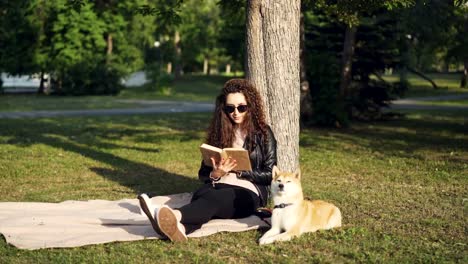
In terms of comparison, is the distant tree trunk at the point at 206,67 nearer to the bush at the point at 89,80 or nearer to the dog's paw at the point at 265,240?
the bush at the point at 89,80

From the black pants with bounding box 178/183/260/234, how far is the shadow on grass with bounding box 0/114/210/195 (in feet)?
8.92

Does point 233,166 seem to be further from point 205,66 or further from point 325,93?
point 205,66

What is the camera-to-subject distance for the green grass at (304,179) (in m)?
5.82

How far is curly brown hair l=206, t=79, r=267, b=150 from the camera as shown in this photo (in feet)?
23.3

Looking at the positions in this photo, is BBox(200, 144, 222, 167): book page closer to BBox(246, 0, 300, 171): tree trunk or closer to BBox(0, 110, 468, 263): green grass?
BBox(0, 110, 468, 263): green grass

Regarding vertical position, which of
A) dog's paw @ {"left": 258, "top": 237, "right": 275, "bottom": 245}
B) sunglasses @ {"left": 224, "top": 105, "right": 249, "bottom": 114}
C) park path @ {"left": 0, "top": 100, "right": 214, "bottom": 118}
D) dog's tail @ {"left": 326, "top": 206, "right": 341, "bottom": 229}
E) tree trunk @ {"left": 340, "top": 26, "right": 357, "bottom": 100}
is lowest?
park path @ {"left": 0, "top": 100, "right": 214, "bottom": 118}

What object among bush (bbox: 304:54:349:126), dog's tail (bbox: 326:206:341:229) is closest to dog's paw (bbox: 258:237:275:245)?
dog's tail (bbox: 326:206:341:229)

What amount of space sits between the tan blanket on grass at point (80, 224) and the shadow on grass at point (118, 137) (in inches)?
63.9

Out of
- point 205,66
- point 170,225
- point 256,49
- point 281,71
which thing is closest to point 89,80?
point 256,49

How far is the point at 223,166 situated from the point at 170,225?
912 millimetres

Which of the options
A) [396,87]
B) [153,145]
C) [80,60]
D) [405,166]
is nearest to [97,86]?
[80,60]

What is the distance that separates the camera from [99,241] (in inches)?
243

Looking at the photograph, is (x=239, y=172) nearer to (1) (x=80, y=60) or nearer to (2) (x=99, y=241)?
(2) (x=99, y=241)

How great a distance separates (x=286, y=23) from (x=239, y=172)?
2.43m
